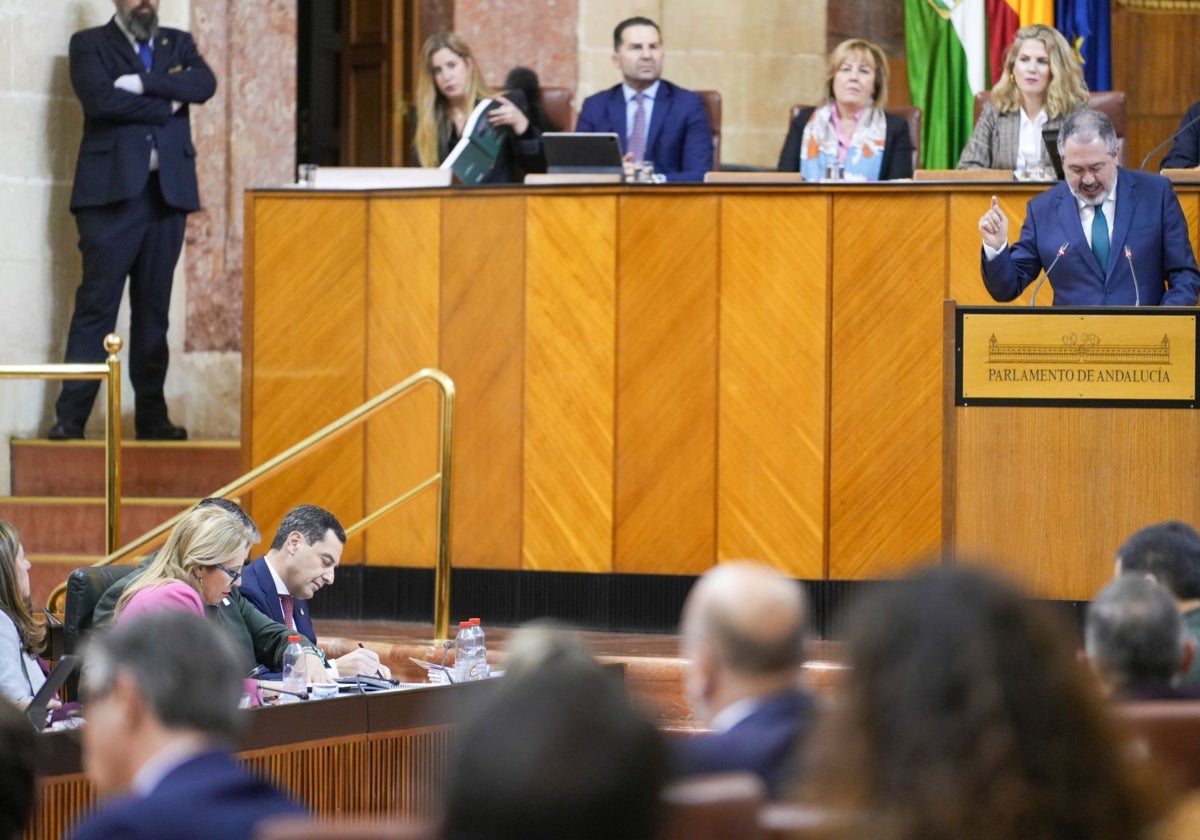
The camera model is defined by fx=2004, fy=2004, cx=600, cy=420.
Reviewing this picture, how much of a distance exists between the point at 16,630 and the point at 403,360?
274cm

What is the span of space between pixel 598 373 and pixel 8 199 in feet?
10.9

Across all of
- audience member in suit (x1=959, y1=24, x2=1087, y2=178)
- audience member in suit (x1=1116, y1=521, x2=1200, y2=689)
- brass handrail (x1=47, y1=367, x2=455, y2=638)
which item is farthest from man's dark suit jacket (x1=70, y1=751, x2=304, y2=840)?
audience member in suit (x1=959, y1=24, x2=1087, y2=178)

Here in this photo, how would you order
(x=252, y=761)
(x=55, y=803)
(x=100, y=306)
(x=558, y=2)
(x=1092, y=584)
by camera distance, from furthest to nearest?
1. (x=558, y=2)
2. (x=100, y=306)
3. (x=1092, y=584)
4. (x=252, y=761)
5. (x=55, y=803)

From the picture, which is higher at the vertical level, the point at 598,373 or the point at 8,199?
the point at 8,199

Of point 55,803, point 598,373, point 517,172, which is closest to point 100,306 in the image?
point 517,172

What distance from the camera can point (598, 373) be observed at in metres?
7.41

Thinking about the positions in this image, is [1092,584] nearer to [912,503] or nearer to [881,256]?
[912,503]

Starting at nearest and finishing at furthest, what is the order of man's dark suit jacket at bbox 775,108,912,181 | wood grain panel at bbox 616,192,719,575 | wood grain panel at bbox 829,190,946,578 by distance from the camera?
1. wood grain panel at bbox 829,190,946,578
2. wood grain panel at bbox 616,192,719,575
3. man's dark suit jacket at bbox 775,108,912,181

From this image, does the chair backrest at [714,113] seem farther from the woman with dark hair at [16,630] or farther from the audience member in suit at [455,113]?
the woman with dark hair at [16,630]

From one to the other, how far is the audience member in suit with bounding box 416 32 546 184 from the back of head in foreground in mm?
6065

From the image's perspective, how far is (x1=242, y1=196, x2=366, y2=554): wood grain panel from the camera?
778 cm

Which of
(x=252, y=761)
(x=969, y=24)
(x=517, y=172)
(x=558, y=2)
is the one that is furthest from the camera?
(x=558, y=2)

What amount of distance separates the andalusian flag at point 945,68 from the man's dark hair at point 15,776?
7.45 metres

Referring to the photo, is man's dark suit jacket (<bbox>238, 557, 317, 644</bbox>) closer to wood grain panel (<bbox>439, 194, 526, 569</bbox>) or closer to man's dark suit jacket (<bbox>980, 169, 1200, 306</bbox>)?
wood grain panel (<bbox>439, 194, 526, 569</bbox>)
